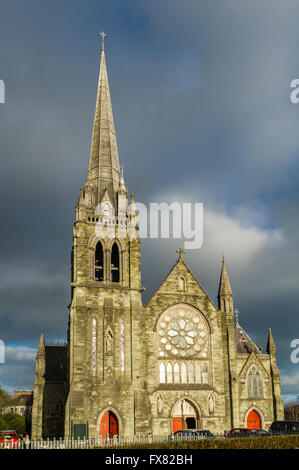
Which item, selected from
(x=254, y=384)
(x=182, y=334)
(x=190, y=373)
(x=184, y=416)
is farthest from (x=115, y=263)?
(x=254, y=384)

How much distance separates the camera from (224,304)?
49.9 metres

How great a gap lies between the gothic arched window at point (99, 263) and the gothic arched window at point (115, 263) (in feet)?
3.67

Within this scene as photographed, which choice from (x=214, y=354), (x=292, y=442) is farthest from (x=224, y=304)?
(x=292, y=442)

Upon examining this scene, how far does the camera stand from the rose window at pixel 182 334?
4709 centimetres

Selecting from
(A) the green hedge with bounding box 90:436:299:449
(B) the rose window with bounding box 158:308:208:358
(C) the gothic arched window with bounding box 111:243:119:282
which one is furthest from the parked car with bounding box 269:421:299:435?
(C) the gothic arched window with bounding box 111:243:119:282

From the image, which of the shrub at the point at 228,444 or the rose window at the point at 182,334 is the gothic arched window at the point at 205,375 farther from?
the shrub at the point at 228,444

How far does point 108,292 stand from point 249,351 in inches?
616

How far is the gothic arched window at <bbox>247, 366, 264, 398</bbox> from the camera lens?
4822cm

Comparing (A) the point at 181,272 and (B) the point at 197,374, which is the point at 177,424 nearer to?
(B) the point at 197,374

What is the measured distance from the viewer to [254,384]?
159 ft

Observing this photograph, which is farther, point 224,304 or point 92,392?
point 224,304
